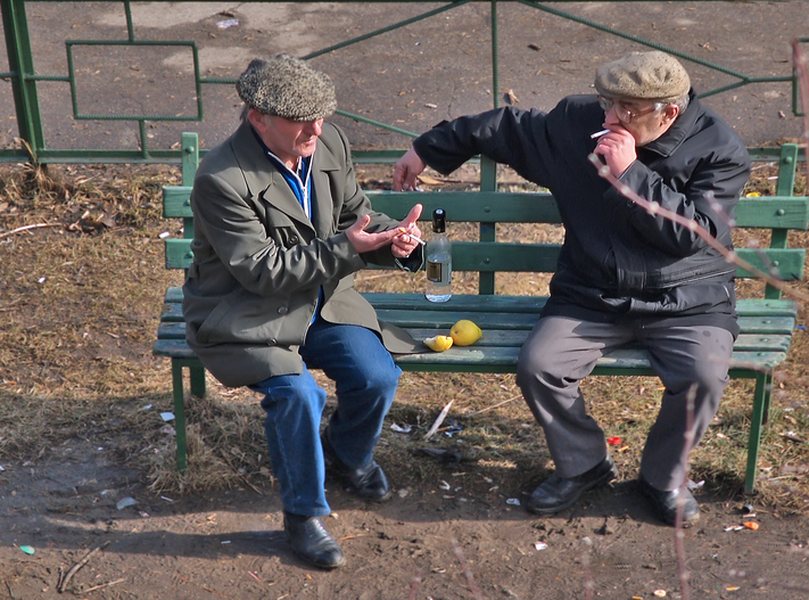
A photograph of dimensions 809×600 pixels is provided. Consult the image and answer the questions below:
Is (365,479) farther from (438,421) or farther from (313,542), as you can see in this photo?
(438,421)

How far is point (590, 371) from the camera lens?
168 inches

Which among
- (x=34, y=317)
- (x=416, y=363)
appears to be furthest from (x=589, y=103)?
(x=34, y=317)

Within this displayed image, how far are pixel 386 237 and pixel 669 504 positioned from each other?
52.4 inches

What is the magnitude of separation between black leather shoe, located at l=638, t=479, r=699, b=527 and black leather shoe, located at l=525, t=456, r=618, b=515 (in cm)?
16

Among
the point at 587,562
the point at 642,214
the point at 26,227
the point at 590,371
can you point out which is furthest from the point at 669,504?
Answer: the point at 26,227

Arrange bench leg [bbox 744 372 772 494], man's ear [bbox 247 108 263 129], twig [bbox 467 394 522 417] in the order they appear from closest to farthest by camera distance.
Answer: man's ear [bbox 247 108 263 129] < bench leg [bbox 744 372 772 494] < twig [bbox 467 394 522 417]

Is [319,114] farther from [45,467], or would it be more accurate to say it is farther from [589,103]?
[45,467]

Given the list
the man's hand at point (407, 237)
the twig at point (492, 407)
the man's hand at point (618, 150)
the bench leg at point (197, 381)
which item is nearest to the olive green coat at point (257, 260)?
the man's hand at point (407, 237)

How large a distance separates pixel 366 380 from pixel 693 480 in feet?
4.24

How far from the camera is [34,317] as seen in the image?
223 inches

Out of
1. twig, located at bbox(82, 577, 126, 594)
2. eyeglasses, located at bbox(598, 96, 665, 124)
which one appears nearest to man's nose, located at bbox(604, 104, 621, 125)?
eyeglasses, located at bbox(598, 96, 665, 124)

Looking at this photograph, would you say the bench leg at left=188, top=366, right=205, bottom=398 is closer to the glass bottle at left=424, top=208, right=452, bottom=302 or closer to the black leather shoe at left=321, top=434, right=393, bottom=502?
the black leather shoe at left=321, top=434, right=393, bottom=502

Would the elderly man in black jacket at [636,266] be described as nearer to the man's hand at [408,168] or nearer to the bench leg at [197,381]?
the man's hand at [408,168]

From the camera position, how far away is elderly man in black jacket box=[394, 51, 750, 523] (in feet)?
13.3
